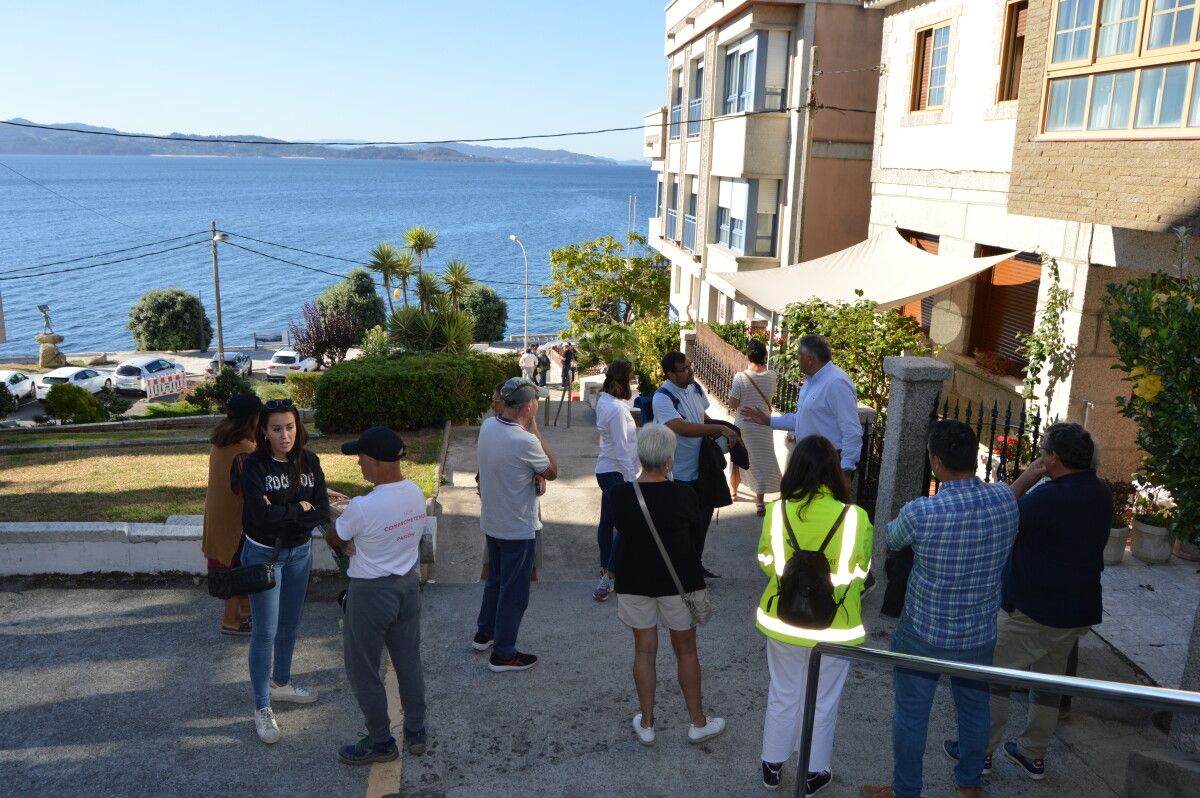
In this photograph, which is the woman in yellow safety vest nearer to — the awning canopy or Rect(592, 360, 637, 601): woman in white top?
Rect(592, 360, 637, 601): woman in white top

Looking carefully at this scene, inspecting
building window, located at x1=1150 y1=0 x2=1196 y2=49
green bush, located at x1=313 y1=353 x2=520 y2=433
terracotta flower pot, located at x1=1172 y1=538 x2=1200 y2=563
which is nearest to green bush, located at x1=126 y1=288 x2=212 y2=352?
green bush, located at x1=313 y1=353 x2=520 y2=433

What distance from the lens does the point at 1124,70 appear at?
348 inches

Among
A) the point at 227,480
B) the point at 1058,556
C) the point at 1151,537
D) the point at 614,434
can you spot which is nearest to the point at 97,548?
the point at 227,480

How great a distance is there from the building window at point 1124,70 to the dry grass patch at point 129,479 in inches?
312

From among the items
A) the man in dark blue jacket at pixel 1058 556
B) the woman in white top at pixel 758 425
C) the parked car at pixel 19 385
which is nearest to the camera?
the man in dark blue jacket at pixel 1058 556

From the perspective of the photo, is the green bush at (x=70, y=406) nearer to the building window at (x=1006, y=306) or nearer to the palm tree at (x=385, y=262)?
the palm tree at (x=385, y=262)

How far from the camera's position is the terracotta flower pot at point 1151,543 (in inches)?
313

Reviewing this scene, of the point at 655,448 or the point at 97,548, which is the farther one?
the point at 97,548

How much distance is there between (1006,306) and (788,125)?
436 inches

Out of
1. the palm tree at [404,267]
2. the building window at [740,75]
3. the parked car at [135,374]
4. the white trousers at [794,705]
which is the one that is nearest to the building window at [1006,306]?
the white trousers at [794,705]

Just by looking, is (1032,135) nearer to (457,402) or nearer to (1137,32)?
(1137,32)

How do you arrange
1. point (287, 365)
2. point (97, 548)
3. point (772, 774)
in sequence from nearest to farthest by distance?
point (772, 774), point (97, 548), point (287, 365)

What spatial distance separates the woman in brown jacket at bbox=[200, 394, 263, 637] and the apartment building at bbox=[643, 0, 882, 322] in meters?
17.7

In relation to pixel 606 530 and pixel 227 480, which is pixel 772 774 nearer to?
pixel 606 530
